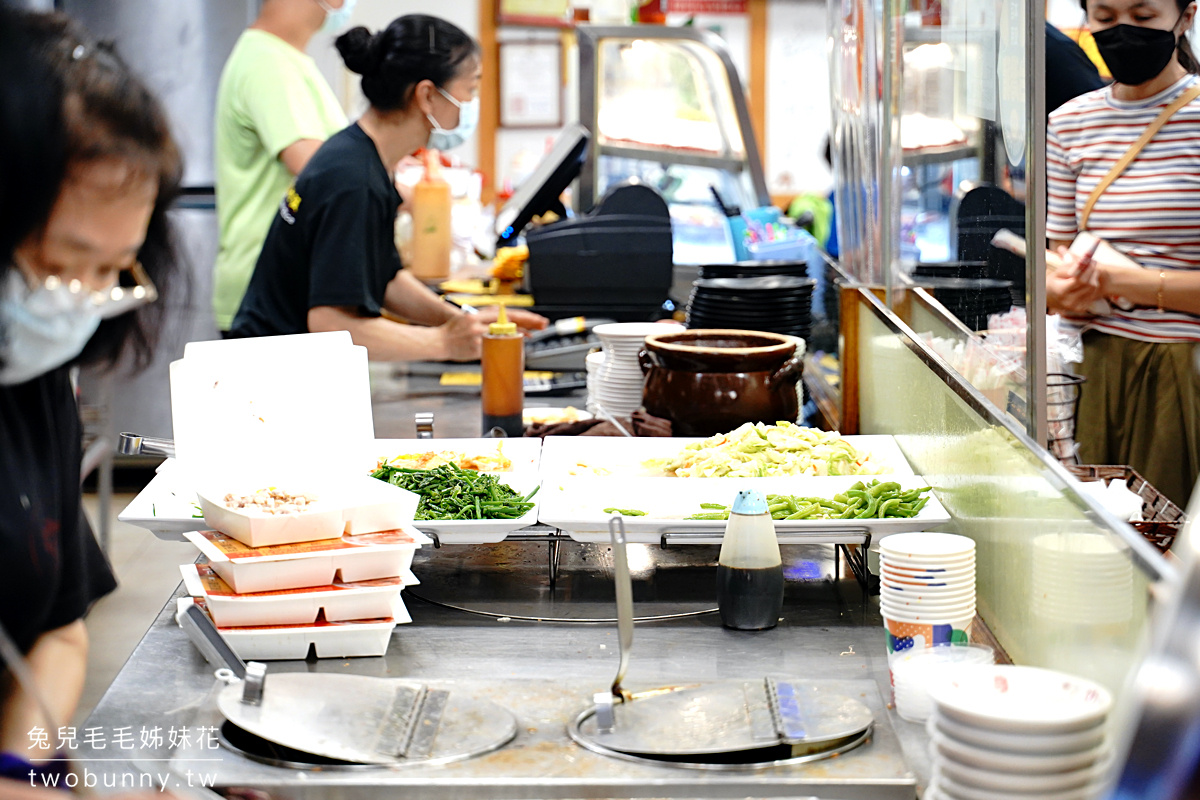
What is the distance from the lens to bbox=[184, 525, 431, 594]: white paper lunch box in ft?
4.80

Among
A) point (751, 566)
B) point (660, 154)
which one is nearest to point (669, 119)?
point (660, 154)

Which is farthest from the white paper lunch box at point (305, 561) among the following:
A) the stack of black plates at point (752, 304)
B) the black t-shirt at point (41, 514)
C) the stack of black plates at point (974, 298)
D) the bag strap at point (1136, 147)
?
the bag strap at point (1136, 147)

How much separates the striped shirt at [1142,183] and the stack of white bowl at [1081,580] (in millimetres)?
1394

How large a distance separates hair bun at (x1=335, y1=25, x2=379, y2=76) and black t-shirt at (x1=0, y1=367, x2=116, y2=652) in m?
1.78

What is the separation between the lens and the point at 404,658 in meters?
1.50

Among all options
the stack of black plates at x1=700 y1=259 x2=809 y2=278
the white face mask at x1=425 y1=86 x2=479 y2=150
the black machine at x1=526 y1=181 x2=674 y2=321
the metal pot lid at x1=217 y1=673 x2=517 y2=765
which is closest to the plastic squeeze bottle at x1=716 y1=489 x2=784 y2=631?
the metal pot lid at x1=217 y1=673 x2=517 y2=765

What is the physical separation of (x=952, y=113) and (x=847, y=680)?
115 cm

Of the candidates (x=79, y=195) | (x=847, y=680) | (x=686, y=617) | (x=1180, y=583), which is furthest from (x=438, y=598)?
(x=1180, y=583)

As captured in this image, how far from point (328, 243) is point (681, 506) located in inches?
51.8

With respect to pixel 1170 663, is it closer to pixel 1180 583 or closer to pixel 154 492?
pixel 1180 583

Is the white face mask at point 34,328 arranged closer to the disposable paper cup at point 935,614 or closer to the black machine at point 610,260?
the disposable paper cup at point 935,614

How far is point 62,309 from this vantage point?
1160mm

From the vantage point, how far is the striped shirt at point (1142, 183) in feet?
7.96

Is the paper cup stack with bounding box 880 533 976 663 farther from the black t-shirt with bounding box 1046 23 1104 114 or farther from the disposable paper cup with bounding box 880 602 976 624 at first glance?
the black t-shirt with bounding box 1046 23 1104 114
